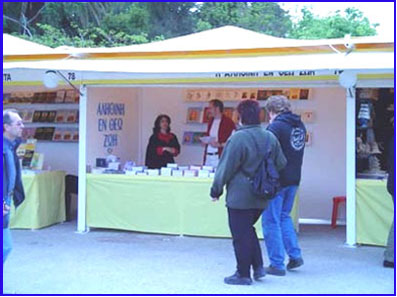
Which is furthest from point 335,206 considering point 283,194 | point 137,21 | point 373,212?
point 137,21

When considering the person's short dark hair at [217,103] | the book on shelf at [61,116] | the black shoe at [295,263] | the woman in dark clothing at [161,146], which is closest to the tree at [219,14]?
the book on shelf at [61,116]

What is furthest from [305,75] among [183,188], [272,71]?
[183,188]

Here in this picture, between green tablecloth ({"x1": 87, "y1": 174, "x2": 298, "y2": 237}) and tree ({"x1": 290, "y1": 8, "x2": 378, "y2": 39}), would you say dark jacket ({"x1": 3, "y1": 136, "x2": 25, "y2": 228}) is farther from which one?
tree ({"x1": 290, "y1": 8, "x2": 378, "y2": 39})

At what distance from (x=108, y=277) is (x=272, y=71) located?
2.50 meters

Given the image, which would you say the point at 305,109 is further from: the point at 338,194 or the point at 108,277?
the point at 108,277

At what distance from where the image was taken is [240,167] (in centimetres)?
574

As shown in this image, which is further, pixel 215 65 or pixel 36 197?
pixel 36 197

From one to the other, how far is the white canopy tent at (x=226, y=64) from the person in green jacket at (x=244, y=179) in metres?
1.28

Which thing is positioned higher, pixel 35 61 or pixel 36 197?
pixel 35 61

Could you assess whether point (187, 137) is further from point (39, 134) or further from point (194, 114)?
point (39, 134)

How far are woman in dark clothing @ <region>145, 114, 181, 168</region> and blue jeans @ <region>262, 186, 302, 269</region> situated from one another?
118 inches

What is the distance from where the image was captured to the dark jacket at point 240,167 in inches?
224

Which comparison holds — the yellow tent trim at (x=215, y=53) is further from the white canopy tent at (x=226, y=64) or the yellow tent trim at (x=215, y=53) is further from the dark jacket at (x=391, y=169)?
the dark jacket at (x=391, y=169)

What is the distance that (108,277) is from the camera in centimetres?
625
